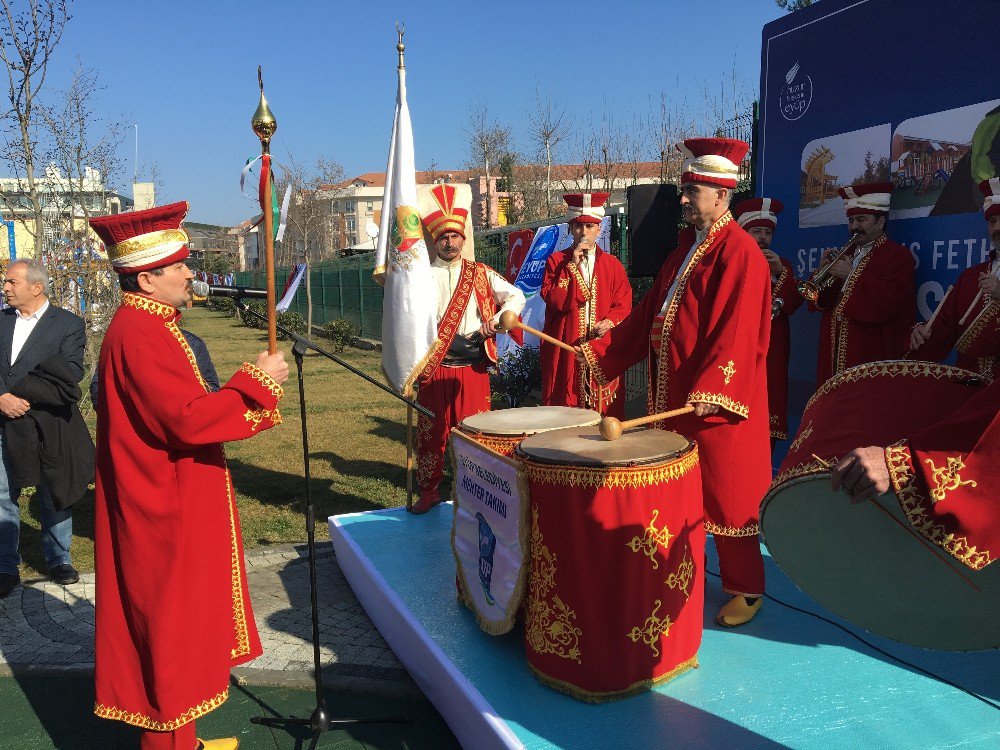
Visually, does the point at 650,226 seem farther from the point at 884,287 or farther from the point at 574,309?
the point at 884,287

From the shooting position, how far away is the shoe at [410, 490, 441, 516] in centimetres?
529

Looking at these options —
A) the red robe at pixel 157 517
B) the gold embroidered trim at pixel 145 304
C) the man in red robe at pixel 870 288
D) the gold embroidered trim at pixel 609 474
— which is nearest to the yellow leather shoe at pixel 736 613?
the gold embroidered trim at pixel 609 474

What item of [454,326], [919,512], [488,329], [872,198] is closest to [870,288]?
[872,198]

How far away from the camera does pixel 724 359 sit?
133 inches

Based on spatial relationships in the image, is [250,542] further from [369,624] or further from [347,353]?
[347,353]

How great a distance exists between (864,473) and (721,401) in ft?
5.75

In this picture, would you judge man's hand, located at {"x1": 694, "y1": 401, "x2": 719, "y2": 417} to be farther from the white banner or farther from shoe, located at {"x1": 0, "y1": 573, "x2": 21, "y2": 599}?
shoe, located at {"x1": 0, "y1": 573, "x2": 21, "y2": 599}

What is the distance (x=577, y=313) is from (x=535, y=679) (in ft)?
11.8

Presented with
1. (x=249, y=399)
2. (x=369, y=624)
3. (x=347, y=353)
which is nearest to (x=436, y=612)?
(x=369, y=624)

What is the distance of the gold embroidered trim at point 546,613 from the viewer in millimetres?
2951

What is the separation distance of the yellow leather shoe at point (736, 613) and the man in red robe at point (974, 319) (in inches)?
60.7

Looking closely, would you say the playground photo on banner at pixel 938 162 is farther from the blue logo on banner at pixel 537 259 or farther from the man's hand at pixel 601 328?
the blue logo on banner at pixel 537 259

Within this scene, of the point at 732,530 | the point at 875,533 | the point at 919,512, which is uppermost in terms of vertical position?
the point at 919,512

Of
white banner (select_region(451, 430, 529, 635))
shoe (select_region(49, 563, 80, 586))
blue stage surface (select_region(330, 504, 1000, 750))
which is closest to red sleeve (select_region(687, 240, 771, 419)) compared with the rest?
white banner (select_region(451, 430, 529, 635))
